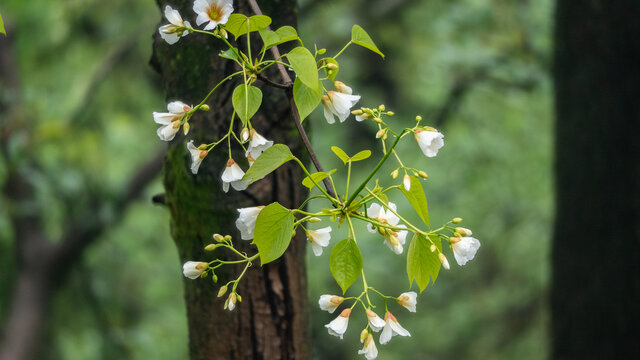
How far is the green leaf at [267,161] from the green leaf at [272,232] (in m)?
0.04

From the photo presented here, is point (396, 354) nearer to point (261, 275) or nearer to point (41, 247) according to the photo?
point (41, 247)

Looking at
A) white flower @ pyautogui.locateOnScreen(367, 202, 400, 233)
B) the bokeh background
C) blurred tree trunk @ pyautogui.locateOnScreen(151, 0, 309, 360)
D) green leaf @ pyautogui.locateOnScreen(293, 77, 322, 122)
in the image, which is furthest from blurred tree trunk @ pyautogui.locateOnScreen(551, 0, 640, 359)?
green leaf @ pyautogui.locateOnScreen(293, 77, 322, 122)

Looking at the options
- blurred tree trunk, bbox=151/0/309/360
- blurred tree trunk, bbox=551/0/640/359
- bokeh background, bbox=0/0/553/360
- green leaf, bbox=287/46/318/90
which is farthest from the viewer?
bokeh background, bbox=0/0/553/360

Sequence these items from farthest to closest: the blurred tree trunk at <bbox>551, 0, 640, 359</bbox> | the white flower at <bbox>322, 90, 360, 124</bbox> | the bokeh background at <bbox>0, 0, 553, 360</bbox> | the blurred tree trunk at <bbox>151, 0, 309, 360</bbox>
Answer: the bokeh background at <bbox>0, 0, 553, 360</bbox>, the blurred tree trunk at <bbox>551, 0, 640, 359</bbox>, the blurred tree trunk at <bbox>151, 0, 309, 360</bbox>, the white flower at <bbox>322, 90, 360, 124</bbox>

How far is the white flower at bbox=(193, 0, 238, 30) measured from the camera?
75cm

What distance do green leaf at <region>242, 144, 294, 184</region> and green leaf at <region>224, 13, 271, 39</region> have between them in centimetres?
15

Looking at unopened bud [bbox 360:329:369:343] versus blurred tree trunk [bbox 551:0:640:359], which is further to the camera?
blurred tree trunk [bbox 551:0:640:359]

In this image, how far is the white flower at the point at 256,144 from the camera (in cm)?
76

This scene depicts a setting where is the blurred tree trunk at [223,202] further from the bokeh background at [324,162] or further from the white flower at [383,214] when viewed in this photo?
the bokeh background at [324,162]

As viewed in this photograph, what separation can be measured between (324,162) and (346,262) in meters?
5.88

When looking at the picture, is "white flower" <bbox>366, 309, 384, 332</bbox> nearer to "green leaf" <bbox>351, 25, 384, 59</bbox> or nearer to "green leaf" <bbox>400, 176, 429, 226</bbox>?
"green leaf" <bbox>400, 176, 429, 226</bbox>

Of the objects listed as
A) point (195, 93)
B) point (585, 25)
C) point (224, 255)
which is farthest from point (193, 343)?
point (585, 25)

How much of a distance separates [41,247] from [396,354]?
3.89 meters

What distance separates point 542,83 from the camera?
170 inches
